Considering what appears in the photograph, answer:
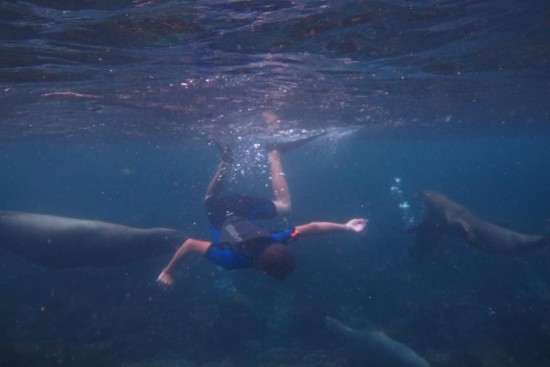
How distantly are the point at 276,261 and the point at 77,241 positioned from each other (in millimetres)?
9926

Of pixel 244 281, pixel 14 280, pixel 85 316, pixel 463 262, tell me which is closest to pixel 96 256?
pixel 85 316

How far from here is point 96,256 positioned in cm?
1387

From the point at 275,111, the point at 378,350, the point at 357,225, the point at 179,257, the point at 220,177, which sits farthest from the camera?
the point at 275,111

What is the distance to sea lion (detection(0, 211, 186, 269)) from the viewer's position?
543 inches

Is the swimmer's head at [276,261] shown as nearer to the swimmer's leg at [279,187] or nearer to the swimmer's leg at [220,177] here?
the swimmer's leg at [279,187]

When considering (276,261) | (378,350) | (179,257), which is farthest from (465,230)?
(179,257)

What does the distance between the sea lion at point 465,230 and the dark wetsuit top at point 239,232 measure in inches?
281

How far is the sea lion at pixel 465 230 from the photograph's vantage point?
40.5ft

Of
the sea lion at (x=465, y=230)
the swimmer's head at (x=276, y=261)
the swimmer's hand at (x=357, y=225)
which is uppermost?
the swimmer's head at (x=276, y=261)

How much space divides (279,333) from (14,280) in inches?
563

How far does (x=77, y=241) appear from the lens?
1378cm

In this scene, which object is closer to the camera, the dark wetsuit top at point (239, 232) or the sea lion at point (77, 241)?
the dark wetsuit top at point (239, 232)

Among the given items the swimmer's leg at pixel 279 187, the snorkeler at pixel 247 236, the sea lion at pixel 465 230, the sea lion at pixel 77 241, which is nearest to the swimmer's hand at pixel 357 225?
the snorkeler at pixel 247 236

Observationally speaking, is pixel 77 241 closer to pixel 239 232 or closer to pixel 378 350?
pixel 239 232
